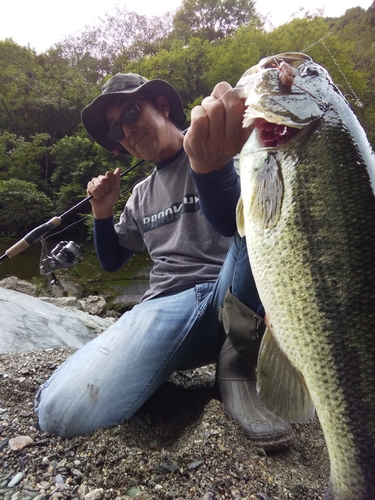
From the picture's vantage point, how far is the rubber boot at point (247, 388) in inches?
67.8

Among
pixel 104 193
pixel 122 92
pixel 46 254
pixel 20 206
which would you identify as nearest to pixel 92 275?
pixel 20 206

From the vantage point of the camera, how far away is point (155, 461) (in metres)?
1.52

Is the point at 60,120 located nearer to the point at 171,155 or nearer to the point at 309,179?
the point at 171,155

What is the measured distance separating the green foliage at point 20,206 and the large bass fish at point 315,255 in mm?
12926

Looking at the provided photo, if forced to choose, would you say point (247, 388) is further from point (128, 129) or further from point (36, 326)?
point (36, 326)

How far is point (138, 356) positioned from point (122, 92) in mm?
1895

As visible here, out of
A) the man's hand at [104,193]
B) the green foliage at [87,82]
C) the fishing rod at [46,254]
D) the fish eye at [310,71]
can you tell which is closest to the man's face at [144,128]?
the man's hand at [104,193]

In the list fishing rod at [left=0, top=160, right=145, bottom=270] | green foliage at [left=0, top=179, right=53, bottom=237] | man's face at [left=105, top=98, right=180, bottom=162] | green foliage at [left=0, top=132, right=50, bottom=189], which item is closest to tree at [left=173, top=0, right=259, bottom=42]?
green foliage at [left=0, top=132, right=50, bottom=189]

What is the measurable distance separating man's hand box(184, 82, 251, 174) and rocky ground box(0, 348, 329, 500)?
1337mm

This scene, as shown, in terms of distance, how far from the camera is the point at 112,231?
291 cm

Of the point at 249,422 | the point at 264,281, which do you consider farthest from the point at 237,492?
the point at 264,281

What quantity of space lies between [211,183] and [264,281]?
0.70 meters

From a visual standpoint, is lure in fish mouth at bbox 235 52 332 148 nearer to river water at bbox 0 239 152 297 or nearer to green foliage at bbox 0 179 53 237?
river water at bbox 0 239 152 297

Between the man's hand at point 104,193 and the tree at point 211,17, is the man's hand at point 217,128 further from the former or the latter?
the tree at point 211,17
